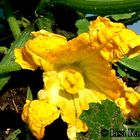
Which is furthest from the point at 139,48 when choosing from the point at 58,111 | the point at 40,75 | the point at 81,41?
the point at 40,75

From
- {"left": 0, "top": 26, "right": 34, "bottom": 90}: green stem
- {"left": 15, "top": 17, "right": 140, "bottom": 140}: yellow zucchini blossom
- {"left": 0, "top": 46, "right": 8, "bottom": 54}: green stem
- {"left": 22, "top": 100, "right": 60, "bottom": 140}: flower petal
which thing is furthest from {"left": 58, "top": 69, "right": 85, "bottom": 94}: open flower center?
{"left": 0, "top": 46, "right": 8, "bottom": 54}: green stem

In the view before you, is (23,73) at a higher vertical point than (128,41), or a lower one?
lower

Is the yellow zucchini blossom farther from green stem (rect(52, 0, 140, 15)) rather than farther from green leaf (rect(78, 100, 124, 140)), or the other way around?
green stem (rect(52, 0, 140, 15))

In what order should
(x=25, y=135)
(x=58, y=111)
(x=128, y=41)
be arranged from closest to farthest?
(x=128, y=41)
(x=58, y=111)
(x=25, y=135)

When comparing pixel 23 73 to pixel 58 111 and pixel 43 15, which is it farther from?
pixel 58 111

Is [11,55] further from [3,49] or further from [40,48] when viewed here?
[40,48]

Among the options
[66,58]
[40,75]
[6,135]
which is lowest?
[6,135]

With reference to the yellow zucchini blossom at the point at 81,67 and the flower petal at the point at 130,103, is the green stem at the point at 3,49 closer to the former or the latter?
the yellow zucchini blossom at the point at 81,67

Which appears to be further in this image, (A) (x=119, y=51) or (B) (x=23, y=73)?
(B) (x=23, y=73)
